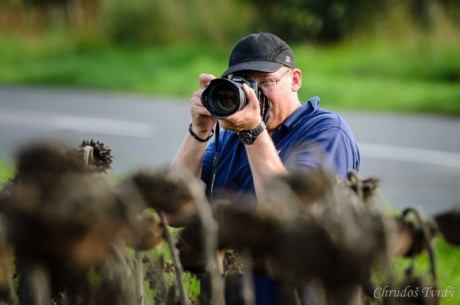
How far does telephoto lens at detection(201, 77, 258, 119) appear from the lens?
2.84 metres

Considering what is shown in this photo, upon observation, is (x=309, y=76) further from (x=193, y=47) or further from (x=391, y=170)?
(x=391, y=170)

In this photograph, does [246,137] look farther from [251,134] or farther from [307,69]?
[307,69]

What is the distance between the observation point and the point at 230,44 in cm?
1611

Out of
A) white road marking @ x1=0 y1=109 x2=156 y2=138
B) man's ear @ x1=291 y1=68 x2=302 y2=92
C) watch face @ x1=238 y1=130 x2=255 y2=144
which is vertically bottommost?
white road marking @ x1=0 y1=109 x2=156 y2=138

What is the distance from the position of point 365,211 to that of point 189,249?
1.20ft

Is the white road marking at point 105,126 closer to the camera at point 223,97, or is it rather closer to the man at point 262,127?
the man at point 262,127

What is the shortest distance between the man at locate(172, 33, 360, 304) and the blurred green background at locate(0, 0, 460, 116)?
8883 mm

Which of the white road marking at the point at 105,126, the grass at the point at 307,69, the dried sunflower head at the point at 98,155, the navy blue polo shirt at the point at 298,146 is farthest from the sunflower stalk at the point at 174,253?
the grass at the point at 307,69

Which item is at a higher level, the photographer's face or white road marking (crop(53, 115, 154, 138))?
the photographer's face

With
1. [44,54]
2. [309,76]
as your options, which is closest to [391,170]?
[309,76]

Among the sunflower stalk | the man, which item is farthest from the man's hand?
the sunflower stalk

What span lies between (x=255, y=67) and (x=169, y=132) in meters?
8.19

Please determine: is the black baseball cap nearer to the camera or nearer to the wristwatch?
the camera

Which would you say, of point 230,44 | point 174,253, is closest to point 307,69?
point 230,44
